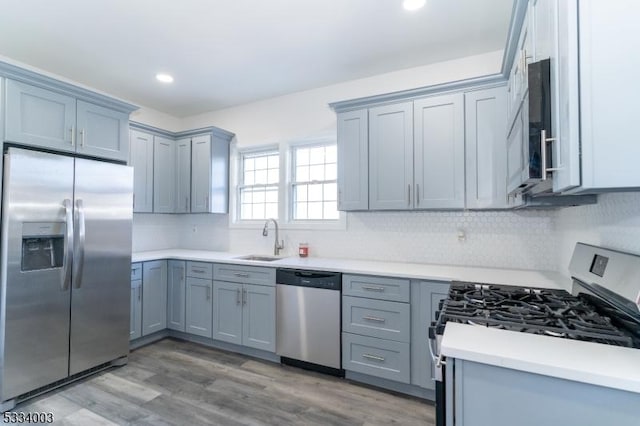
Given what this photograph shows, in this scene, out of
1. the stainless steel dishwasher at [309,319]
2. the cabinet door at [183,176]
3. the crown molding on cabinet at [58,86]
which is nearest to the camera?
the crown molding on cabinet at [58,86]

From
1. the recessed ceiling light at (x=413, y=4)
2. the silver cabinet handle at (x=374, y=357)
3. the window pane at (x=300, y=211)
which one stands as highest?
the recessed ceiling light at (x=413, y=4)

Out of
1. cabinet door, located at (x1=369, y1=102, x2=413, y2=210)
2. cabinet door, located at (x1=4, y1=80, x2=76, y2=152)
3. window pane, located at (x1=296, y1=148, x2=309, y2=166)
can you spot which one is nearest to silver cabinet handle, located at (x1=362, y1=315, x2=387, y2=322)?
cabinet door, located at (x1=369, y1=102, x2=413, y2=210)

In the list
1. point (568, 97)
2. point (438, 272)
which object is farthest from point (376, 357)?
point (568, 97)

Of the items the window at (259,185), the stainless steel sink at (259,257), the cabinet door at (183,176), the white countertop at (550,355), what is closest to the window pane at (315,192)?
the window at (259,185)

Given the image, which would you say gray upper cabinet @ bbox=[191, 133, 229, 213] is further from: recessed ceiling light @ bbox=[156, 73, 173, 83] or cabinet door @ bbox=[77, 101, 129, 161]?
cabinet door @ bbox=[77, 101, 129, 161]

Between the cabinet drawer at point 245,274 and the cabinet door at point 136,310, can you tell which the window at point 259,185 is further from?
the cabinet door at point 136,310

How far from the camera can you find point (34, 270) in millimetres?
2400

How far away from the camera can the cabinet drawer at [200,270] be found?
3.41m

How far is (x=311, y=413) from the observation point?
7.39 ft

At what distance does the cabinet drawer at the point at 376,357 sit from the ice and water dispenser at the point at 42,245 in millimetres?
2426

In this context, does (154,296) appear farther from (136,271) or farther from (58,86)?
(58,86)

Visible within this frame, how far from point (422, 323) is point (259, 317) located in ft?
5.07

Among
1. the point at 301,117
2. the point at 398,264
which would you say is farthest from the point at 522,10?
the point at 301,117

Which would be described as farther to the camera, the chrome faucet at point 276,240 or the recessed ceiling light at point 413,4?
the chrome faucet at point 276,240
